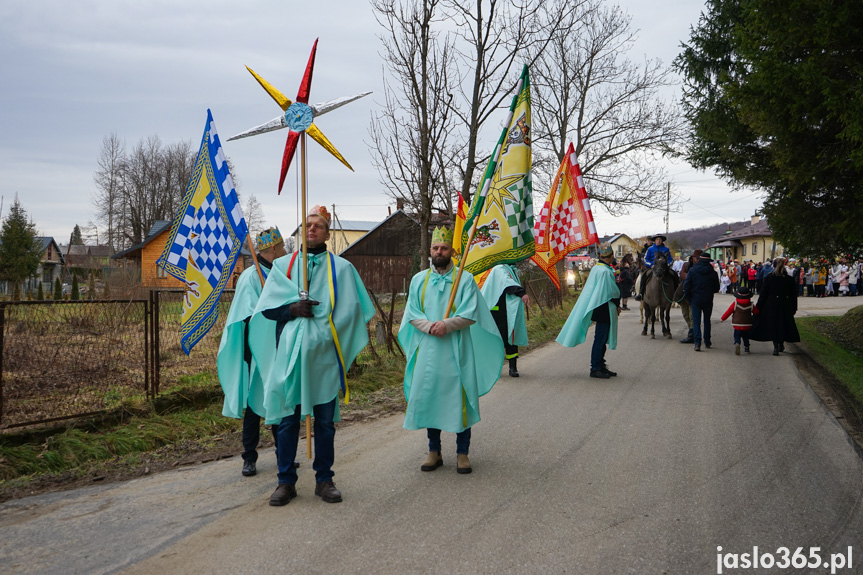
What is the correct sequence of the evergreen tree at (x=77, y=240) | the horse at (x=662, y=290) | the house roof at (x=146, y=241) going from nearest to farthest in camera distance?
the horse at (x=662, y=290) → the house roof at (x=146, y=241) → the evergreen tree at (x=77, y=240)

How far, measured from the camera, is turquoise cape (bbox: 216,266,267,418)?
16.8ft

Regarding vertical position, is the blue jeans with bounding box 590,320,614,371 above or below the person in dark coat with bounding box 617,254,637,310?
below

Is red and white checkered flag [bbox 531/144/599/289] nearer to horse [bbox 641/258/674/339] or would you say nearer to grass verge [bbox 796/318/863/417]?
grass verge [bbox 796/318/863/417]

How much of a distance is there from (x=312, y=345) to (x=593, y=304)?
636cm

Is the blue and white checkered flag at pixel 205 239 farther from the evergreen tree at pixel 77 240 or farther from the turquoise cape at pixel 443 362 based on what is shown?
the evergreen tree at pixel 77 240

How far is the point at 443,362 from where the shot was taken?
522 cm

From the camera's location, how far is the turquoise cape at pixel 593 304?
994cm

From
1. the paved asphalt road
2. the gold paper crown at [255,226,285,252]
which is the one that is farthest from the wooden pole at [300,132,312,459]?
the gold paper crown at [255,226,285,252]

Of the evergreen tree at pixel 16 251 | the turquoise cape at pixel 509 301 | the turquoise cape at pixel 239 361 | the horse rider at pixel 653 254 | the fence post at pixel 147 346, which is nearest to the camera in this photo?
the turquoise cape at pixel 239 361

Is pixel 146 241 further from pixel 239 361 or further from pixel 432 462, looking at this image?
pixel 432 462

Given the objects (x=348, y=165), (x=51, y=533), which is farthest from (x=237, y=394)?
(x=348, y=165)

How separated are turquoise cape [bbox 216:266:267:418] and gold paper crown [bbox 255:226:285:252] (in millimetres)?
240

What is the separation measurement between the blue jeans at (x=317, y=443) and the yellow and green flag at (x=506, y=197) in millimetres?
2091

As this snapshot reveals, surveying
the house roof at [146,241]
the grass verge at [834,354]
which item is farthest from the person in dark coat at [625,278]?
the house roof at [146,241]
